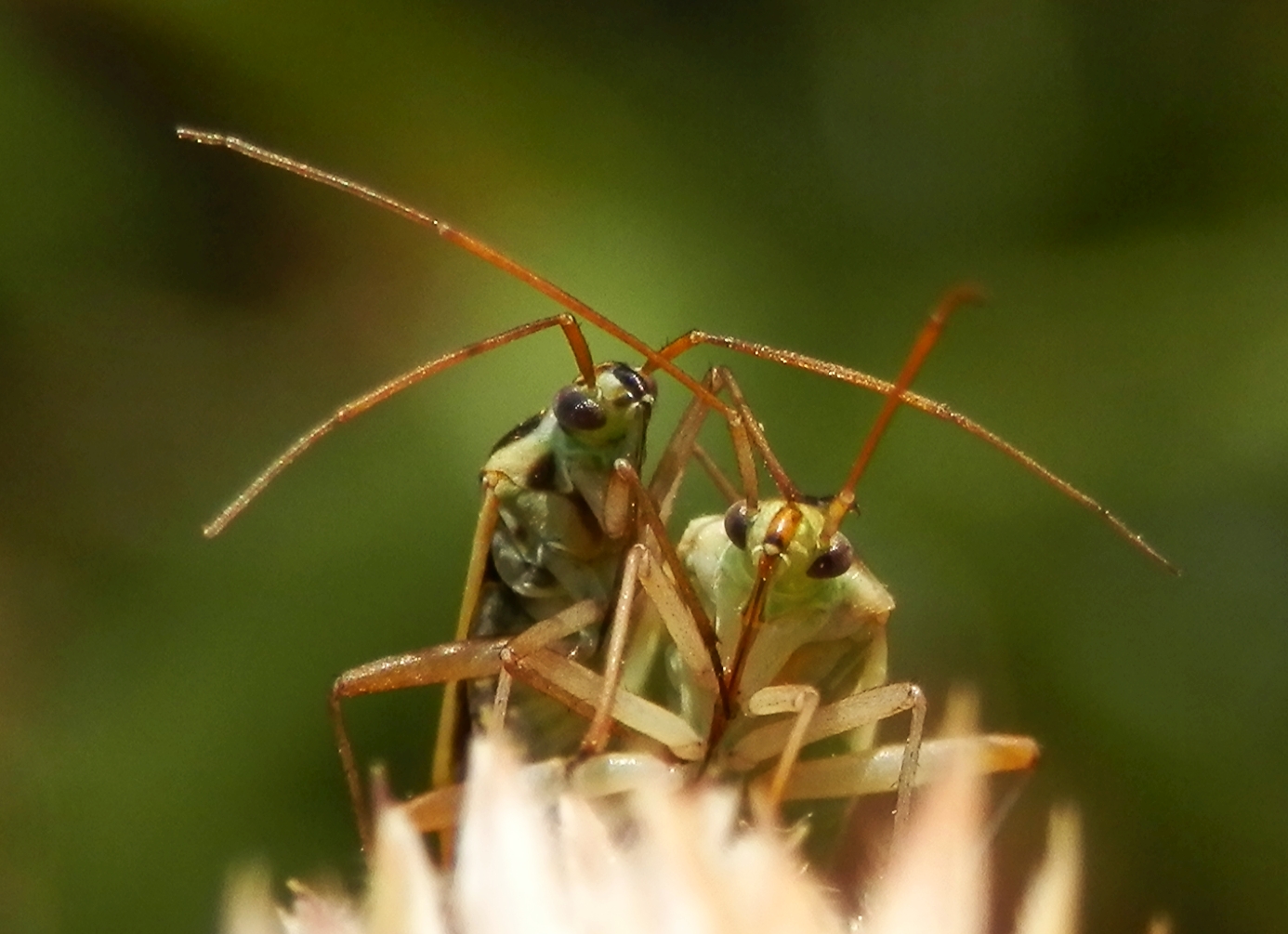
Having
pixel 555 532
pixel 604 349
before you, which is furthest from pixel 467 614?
pixel 604 349

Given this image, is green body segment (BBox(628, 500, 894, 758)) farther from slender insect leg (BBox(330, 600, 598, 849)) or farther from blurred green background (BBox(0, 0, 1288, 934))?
blurred green background (BBox(0, 0, 1288, 934))

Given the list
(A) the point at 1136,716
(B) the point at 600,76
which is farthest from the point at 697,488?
(B) the point at 600,76

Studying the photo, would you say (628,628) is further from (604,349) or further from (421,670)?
(604,349)

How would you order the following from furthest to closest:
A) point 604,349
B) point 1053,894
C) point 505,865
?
1. point 604,349
2. point 1053,894
3. point 505,865

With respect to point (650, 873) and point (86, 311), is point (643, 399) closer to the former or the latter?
point (650, 873)

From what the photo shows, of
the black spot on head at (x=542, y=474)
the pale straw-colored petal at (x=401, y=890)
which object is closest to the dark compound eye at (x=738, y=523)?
the black spot on head at (x=542, y=474)

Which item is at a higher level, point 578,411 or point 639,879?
point 578,411
